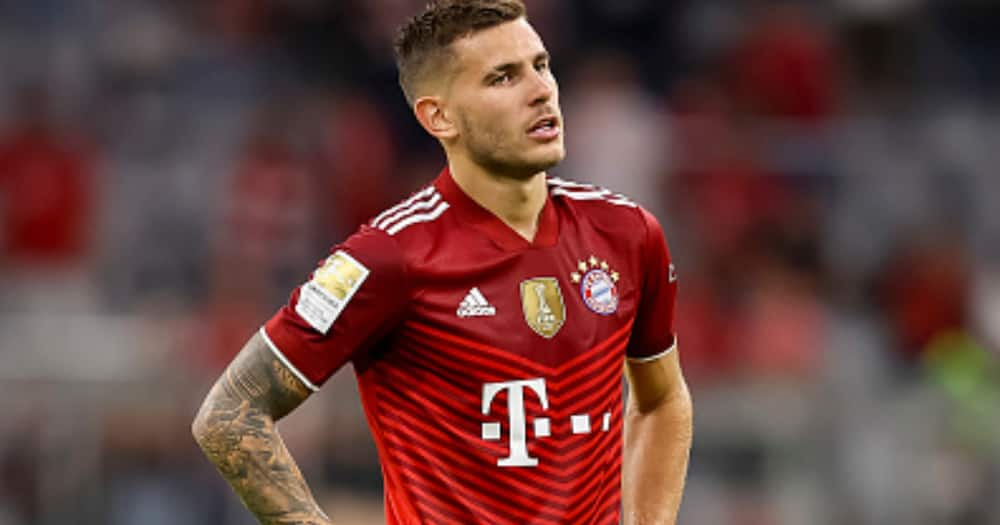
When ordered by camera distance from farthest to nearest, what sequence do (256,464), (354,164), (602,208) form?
(354,164), (602,208), (256,464)

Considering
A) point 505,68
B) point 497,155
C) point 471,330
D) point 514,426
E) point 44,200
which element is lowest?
point 44,200

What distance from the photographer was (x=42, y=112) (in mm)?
11812

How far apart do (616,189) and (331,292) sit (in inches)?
259

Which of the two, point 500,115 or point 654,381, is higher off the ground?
point 500,115

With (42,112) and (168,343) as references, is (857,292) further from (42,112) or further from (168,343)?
(42,112)

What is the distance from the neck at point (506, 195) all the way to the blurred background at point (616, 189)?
5.03 meters

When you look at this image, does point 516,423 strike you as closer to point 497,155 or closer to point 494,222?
point 494,222

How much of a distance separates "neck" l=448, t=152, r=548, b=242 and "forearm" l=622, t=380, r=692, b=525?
79 centimetres

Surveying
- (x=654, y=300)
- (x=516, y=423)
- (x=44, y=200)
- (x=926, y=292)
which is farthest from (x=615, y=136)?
(x=516, y=423)

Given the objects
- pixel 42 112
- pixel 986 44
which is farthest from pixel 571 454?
pixel 986 44

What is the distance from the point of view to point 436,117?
495cm

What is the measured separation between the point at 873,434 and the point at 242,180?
432cm

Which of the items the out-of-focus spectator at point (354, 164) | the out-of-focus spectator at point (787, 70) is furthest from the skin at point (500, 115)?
the out-of-focus spectator at point (787, 70)

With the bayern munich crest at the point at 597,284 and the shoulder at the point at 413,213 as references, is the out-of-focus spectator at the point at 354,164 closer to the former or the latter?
the shoulder at the point at 413,213
